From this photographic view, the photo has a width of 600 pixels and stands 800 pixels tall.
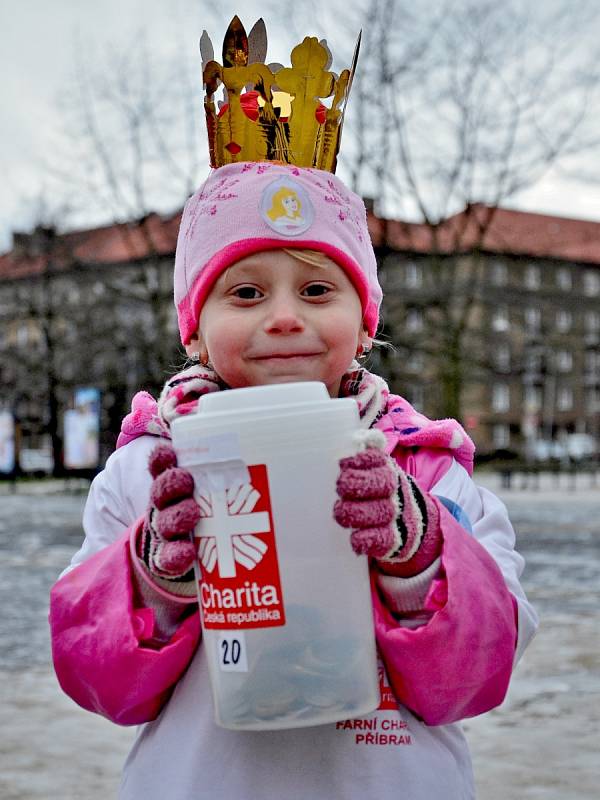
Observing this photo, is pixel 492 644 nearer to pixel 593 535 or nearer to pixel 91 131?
pixel 593 535

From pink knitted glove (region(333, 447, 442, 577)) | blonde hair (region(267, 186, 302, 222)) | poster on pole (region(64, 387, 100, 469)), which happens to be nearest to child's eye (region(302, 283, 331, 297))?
blonde hair (region(267, 186, 302, 222))

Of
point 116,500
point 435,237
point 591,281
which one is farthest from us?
point 591,281

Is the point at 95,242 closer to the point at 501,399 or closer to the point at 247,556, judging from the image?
the point at 247,556

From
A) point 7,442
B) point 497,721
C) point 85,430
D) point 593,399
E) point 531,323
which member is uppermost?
point 531,323

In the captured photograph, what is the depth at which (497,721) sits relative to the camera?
16.5ft

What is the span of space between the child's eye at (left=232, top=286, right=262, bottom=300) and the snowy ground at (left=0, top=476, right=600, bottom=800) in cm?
297

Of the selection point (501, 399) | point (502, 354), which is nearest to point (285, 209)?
point (502, 354)

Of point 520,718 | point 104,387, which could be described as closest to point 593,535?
point 520,718

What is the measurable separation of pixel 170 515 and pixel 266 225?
485 mm

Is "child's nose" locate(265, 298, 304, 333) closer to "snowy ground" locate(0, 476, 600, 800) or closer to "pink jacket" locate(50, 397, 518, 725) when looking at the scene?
"pink jacket" locate(50, 397, 518, 725)

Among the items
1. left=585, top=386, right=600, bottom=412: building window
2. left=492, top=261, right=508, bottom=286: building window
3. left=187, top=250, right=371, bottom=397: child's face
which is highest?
left=492, top=261, right=508, bottom=286: building window

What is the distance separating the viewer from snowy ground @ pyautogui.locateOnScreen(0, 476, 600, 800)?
4164mm

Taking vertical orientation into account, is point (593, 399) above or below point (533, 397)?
below

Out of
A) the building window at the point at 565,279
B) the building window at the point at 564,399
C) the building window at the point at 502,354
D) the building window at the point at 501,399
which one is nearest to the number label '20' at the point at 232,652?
the building window at the point at 502,354
